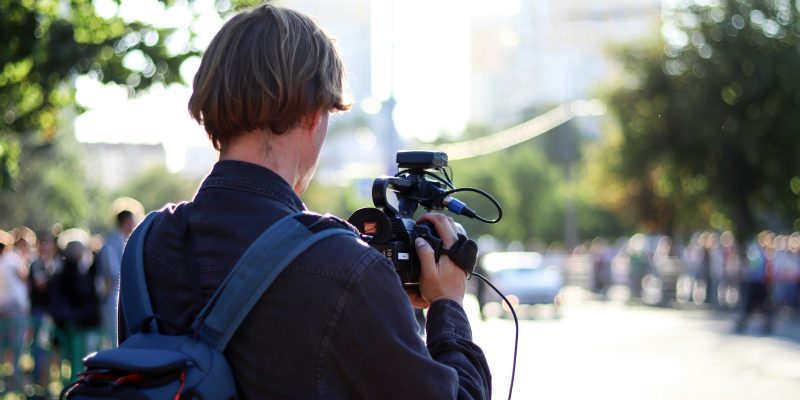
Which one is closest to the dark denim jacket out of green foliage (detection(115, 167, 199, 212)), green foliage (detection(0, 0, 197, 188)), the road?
the road

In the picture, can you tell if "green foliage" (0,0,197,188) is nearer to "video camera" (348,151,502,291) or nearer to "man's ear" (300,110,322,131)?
"video camera" (348,151,502,291)

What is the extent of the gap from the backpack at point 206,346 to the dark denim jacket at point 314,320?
0.03 m

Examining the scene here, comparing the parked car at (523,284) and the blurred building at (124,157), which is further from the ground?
the parked car at (523,284)

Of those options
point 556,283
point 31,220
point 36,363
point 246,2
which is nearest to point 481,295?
point 556,283

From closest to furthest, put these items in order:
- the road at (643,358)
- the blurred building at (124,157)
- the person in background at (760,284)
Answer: the road at (643,358) < the person in background at (760,284) < the blurred building at (124,157)

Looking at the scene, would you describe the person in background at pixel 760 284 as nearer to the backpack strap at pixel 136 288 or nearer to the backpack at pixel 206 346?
the backpack strap at pixel 136 288

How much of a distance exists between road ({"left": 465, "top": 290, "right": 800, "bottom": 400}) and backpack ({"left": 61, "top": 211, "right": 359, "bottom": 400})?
6.55 meters

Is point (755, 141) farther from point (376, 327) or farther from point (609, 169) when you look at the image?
point (376, 327)

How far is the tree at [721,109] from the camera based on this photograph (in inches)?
1164

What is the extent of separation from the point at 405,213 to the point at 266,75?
592mm

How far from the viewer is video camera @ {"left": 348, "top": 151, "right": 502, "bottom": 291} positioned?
8.27 feet

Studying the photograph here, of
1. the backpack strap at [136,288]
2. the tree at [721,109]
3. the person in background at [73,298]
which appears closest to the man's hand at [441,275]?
the backpack strap at [136,288]

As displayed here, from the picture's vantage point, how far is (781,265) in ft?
84.7

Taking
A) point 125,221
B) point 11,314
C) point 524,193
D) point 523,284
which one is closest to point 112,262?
point 125,221
